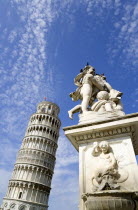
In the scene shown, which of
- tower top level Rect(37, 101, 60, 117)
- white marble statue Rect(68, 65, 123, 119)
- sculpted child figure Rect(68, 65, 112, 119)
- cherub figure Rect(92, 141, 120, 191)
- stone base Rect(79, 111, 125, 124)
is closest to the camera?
cherub figure Rect(92, 141, 120, 191)

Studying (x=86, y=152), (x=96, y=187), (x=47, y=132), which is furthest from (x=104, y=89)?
(x=47, y=132)

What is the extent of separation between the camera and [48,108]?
3944cm

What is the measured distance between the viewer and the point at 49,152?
1348 inches

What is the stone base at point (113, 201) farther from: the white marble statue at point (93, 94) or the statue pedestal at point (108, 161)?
the white marble statue at point (93, 94)

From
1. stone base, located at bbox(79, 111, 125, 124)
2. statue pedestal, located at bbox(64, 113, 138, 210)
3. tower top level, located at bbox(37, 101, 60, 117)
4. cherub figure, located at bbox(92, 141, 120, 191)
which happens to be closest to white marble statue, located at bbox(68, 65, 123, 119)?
stone base, located at bbox(79, 111, 125, 124)

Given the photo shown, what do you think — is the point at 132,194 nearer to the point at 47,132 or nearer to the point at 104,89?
the point at 104,89

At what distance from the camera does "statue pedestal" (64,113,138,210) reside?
1.63 meters

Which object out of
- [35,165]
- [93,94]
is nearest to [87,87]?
[93,94]

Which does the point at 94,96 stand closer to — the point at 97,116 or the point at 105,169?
the point at 97,116

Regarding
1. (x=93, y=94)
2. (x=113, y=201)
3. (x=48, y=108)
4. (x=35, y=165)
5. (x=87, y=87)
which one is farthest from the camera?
(x=48, y=108)

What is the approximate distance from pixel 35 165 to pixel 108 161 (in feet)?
105

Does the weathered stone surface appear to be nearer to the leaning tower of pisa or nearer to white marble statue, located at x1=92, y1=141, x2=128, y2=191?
white marble statue, located at x1=92, y1=141, x2=128, y2=191

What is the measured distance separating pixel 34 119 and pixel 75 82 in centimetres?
3507

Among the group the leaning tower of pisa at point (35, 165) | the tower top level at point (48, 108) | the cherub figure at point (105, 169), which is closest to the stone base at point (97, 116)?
the cherub figure at point (105, 169)
